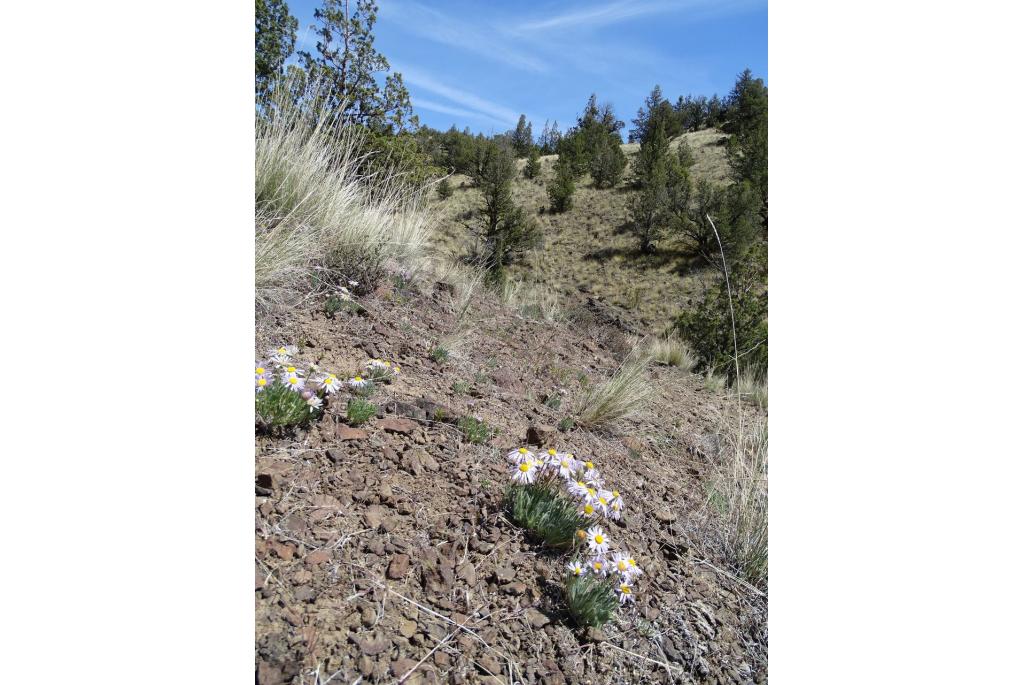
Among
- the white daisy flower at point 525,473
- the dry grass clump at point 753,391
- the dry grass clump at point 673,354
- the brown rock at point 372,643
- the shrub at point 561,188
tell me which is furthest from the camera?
the dry grass clump at point 673,354

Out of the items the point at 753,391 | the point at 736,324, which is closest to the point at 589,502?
the point at 753,391

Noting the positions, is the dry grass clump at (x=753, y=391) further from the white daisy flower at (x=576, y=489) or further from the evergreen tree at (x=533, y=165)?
the white daisy flower at (x=576, y=489)

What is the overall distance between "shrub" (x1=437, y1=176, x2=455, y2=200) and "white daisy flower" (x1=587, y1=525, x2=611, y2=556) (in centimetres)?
212

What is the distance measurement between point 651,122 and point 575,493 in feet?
7.84

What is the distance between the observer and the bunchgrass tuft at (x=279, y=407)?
1.23 metres

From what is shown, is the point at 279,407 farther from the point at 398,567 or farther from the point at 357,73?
the point at 357,73

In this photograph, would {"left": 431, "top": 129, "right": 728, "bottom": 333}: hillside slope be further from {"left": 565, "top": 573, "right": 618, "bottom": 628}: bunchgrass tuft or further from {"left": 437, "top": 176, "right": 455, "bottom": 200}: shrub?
{"left": 565, "top": 573, "right": 618, "bottom": 628}: bunchgrass tuft

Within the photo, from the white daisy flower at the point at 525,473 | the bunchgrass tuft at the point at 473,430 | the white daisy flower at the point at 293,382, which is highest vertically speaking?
the white daisy flower at the point at 293,382

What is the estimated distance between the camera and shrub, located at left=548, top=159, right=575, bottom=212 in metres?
2.92

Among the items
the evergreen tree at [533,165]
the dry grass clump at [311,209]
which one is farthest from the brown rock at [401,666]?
the evergreen tree at [533,165]

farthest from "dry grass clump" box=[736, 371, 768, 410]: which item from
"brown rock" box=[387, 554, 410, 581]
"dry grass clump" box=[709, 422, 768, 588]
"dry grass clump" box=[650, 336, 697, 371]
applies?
"brown rock" box=[387, 554, 410, 581]

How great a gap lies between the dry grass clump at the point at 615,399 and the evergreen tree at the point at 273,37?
1694 millimetres

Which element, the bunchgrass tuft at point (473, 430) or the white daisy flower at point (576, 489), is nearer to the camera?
the white daisy flower at point (576, 489)
